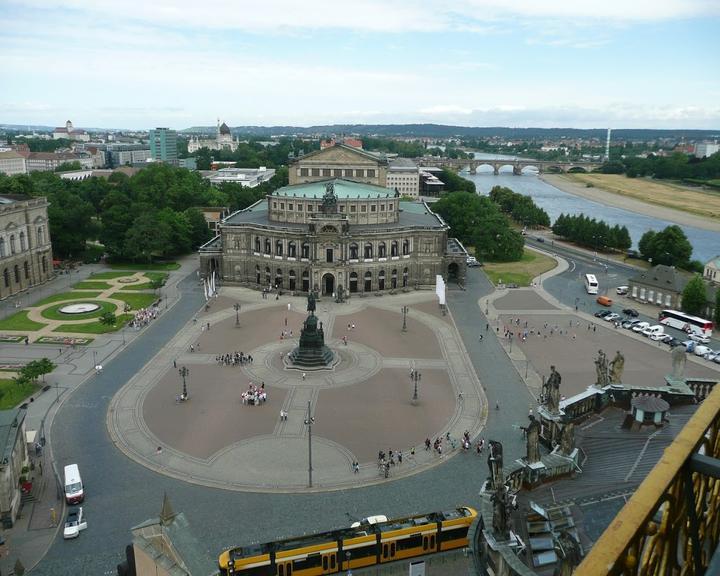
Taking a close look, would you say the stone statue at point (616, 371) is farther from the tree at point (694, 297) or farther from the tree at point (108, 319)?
the tree at point (108, 319)

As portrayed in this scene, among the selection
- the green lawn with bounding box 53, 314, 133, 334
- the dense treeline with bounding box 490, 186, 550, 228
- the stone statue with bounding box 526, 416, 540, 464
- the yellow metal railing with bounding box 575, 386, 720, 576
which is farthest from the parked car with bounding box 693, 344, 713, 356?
the dense treeline with bounding box 490, 186, 550, 228

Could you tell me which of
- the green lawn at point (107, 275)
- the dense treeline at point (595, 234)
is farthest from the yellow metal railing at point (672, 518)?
the dense treeline at point (595, 234)

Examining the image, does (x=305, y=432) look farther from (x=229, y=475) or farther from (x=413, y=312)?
(x=413, y=312)

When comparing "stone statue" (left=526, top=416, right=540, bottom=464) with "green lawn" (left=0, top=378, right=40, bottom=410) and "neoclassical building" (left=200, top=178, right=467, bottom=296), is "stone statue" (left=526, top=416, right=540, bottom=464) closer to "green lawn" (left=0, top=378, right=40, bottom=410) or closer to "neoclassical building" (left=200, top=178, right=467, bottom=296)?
"green lawn" (left=0, top=378, right=40, bottom=410)

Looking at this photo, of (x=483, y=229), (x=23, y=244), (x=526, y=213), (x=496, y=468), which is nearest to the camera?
(x=496, y=468)

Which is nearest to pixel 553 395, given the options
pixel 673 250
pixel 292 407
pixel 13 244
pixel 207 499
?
pixel 207 499

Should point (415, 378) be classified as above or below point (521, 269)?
above

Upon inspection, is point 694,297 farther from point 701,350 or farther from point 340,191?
point 340,191
